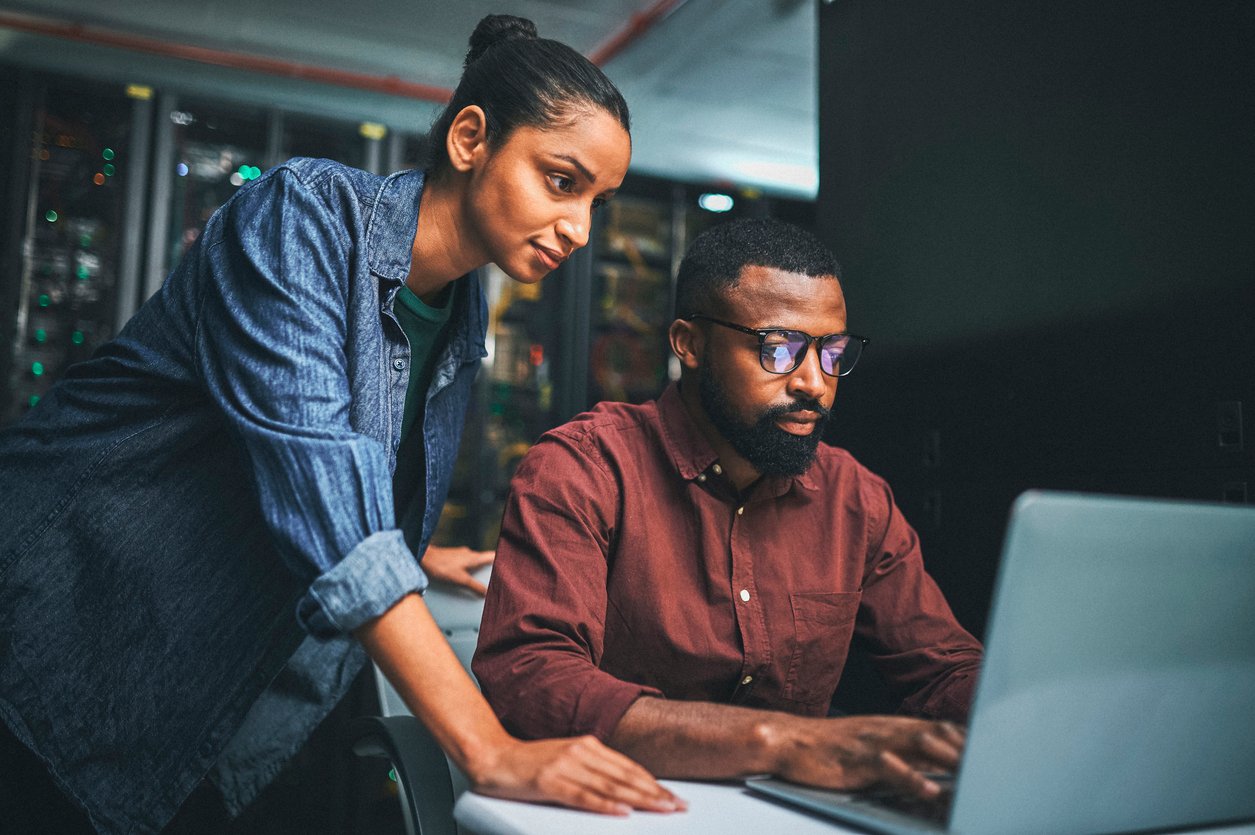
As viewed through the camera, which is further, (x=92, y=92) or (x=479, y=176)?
(x=92, y=92)

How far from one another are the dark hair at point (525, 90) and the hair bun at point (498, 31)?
28 millimetres

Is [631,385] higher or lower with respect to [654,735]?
higher

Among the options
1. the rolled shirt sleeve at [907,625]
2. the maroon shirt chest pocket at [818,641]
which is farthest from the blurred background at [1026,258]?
the maroon shirt chest pocket at [818,641]

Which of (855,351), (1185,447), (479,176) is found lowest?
(1185,447)

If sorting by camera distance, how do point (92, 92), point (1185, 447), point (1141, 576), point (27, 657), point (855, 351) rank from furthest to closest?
point (92, 92) < point (855, 351) < point (1185, 447) < point (27, 657) < point (1141, 576)

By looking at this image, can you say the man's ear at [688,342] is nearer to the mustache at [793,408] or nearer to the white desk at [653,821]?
the mustache at [793,408]

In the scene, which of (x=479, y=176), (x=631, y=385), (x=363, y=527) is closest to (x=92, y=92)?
(x=631, y=385)

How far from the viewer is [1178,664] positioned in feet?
2.50

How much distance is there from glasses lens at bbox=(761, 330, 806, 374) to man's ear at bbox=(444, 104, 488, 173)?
1.52ft

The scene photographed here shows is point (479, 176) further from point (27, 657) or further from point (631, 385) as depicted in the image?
point (631, 385)

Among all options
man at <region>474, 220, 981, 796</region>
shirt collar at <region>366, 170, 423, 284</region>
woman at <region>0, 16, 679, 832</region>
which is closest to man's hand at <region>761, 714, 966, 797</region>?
man at <region>474, 220, 981, 796</region>

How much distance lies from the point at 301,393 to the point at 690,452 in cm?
64

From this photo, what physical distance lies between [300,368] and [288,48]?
4124 millimetres

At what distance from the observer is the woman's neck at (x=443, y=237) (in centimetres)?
123
